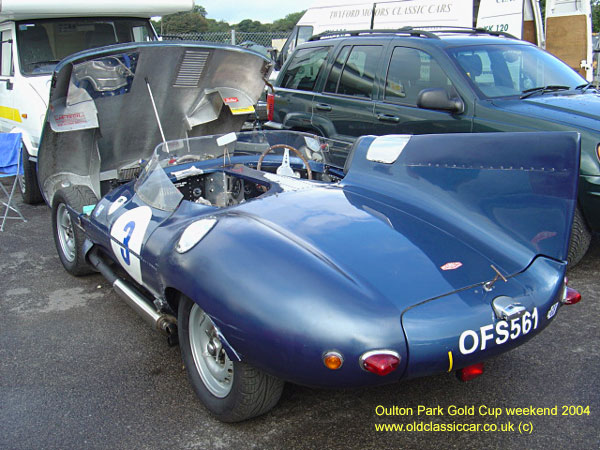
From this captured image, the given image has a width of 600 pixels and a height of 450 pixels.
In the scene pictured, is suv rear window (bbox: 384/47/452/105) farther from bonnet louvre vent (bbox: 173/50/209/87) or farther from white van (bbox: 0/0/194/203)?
white van (bbox: 0/0/194/203)

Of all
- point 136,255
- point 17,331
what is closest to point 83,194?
point 17,331

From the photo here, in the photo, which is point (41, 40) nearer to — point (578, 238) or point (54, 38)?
point (54, 38)

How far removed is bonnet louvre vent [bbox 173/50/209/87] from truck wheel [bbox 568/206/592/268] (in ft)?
11.2

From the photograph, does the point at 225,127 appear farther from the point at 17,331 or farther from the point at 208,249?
the point at 208,249

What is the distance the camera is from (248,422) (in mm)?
2715

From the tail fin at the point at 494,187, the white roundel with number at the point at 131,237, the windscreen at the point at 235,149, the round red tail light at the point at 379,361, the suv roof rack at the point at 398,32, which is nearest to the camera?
the round red tail light at the point at 379,361

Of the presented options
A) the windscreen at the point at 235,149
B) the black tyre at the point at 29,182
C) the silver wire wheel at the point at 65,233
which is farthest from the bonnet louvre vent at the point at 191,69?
the black tyre at the point at 29,182

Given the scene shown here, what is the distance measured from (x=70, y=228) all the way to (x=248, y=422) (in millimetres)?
2599

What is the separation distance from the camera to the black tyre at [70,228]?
14.1 ft

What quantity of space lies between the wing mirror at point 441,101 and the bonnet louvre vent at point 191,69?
2039 mm

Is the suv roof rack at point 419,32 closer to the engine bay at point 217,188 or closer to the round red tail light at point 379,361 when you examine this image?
the engine bay at point 217,188

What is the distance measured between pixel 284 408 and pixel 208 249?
0.90 meters

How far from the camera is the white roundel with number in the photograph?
127 inches

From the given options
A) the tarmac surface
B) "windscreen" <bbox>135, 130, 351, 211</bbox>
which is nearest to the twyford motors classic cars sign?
"windscreen" <bbox>135, 130, 351, 211</bbox>
